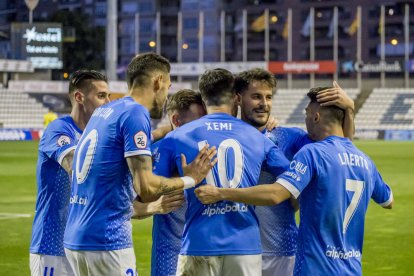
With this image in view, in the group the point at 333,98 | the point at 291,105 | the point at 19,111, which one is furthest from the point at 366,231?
the point at 291,105

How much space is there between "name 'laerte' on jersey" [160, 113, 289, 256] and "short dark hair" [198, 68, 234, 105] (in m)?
0.12

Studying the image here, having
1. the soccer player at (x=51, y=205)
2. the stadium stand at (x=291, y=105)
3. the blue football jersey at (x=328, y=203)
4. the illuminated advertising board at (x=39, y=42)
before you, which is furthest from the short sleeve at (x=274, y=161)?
the stadium stand at (x=291, y=105)

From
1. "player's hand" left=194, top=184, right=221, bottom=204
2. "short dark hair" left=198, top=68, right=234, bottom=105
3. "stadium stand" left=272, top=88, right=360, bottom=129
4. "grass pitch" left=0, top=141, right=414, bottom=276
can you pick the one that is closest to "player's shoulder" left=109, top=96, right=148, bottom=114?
"short dark hair" left=198, top=68, right=234, bottom=105

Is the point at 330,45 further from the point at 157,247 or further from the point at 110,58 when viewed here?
the point at 157,247

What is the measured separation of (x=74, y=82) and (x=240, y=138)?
76.8 inches

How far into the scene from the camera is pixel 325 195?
5.64 metres

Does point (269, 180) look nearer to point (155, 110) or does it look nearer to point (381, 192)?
point (381, 192)

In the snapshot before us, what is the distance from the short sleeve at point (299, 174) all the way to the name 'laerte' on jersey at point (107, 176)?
0.94 meters

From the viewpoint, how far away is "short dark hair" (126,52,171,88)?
18.9ft

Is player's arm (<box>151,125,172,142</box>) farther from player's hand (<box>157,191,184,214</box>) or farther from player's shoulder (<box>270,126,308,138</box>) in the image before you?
player's hand (<box>157,191,184,214</box>)

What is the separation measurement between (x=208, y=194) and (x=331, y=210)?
846 millimetres

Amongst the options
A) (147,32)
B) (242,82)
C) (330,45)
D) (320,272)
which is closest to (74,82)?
(242,82)

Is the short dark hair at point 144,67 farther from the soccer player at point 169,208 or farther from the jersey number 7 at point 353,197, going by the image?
the jersey number 7 at point 353,197

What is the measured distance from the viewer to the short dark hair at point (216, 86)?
18.7 ft
